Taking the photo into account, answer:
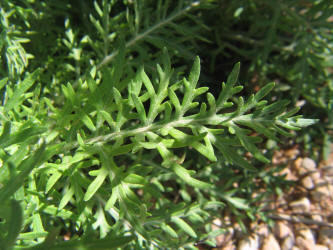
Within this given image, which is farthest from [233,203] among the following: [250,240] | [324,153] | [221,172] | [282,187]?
[324,153]

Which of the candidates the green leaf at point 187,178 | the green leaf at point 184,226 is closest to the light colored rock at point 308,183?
the green leaf at point 184,226

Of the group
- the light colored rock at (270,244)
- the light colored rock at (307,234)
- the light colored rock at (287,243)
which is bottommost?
the light colored rock at (307,234)

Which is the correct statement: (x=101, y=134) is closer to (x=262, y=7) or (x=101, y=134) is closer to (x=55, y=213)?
(x=55, y=213)

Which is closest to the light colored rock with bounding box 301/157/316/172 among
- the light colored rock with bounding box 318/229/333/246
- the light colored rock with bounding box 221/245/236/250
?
the light colored rock with bounding box 318/229/333/246

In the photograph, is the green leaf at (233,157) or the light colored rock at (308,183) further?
the light colored rock at (308,183)

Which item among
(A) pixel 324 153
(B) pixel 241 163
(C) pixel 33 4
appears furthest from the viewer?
(A) pixel 324 153

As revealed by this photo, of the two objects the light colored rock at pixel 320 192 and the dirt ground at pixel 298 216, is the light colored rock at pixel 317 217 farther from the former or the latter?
the light colored rock at pixel 320 192
